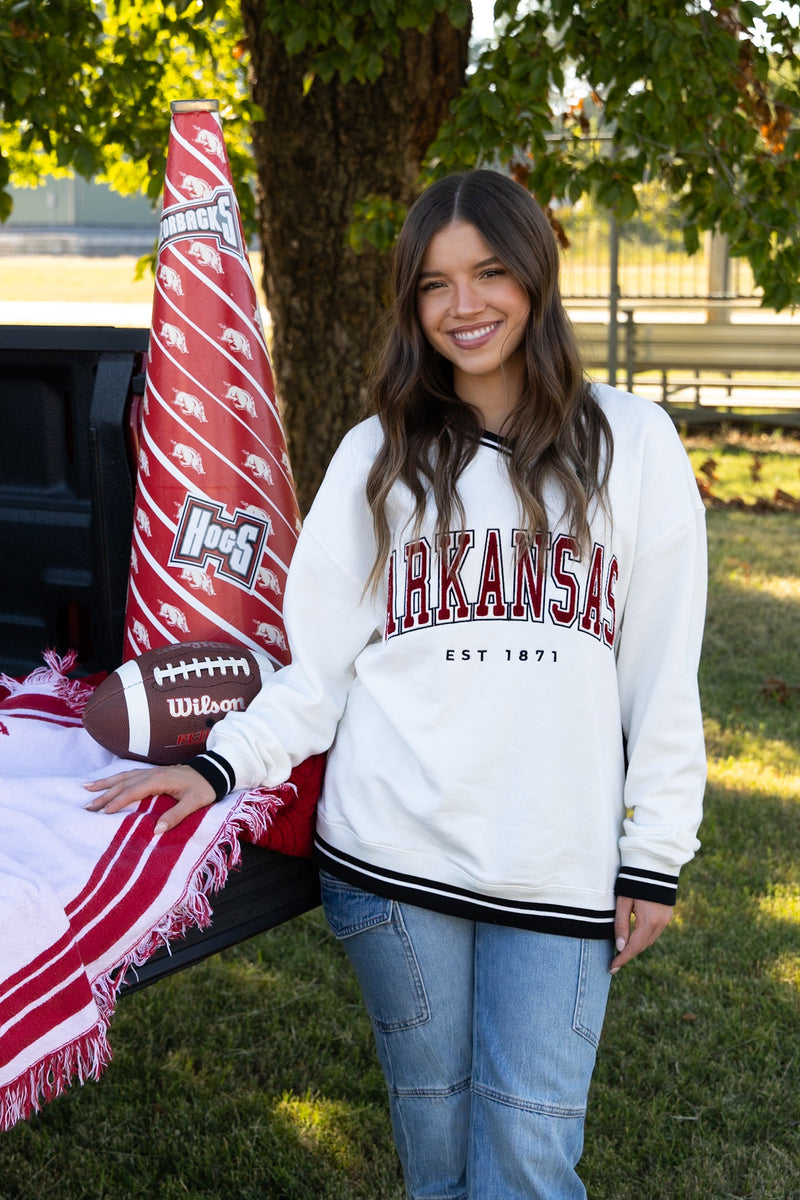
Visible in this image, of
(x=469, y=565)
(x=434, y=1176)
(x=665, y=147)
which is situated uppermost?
(x=665, y=147)

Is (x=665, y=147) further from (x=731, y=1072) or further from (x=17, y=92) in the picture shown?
(x=731, y=1072)

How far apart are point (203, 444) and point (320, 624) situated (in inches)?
21.6

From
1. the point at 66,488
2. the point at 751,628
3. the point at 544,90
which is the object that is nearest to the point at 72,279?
the point at 751,628

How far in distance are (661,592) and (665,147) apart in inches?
121

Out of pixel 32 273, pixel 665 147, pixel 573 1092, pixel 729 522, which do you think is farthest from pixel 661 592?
pixel 32 273

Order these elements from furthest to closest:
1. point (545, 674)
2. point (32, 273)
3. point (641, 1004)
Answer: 1. point (32, 273)
2. point (641, 1004)
3. point (545, 674)

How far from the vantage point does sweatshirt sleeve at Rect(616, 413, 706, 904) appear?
1941 millimetres

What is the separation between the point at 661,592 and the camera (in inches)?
77.8

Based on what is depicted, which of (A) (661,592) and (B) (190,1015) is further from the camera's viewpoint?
(B) (190,1015)

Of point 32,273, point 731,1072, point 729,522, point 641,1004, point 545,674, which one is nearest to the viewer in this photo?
point 545,674

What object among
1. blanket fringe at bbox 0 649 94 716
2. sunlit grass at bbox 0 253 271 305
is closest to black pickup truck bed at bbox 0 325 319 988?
blanket fringe at bbox 0 649 94 716

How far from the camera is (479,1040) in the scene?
1984 millimetres

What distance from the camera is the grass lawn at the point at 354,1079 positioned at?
280cm

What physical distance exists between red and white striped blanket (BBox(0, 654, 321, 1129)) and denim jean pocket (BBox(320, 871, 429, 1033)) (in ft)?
0.53
